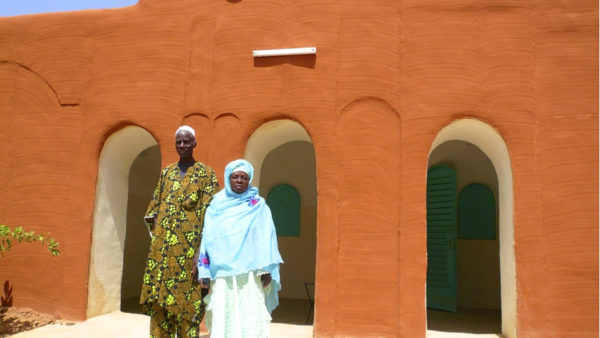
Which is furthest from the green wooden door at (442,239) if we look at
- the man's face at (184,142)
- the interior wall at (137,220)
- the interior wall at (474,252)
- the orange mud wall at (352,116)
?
the man's face at (184,142)

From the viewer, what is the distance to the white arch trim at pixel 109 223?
5.73 m

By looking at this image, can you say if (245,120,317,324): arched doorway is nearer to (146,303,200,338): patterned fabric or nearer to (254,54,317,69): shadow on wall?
(254,54,317,69): shadow on wall

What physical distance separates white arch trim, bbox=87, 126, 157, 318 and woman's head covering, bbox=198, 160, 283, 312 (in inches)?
109

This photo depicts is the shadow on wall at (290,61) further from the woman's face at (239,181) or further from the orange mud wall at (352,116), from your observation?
the woman's face at (239,181)

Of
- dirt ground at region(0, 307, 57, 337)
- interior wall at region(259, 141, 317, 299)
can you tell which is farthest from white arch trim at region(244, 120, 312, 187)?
dirt ground at region(0, 307, 57, 337)

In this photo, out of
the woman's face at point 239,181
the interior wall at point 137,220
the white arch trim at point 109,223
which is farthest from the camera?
the interior wall at point 137,220

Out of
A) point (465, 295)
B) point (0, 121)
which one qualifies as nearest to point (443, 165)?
point (465, 295)

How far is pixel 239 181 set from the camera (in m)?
3.56

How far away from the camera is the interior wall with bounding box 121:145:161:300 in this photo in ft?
25.8

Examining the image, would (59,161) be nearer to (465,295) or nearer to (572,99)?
(572,99)

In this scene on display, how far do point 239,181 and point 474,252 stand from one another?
5.72 m

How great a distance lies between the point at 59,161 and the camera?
5.84 meters

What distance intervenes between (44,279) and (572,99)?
6.16 meters

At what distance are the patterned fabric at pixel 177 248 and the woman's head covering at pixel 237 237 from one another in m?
0.15
